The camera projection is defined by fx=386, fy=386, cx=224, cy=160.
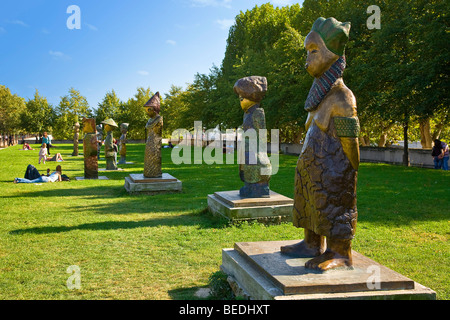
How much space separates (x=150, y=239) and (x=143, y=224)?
1220 mm

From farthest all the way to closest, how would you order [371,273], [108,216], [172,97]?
1. [172,97]
2. [108,216]
3. [371,273]

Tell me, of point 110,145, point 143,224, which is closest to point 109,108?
point 110,145

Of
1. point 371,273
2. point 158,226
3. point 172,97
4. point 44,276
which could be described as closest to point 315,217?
point 371,273

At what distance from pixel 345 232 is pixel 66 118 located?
223 feet

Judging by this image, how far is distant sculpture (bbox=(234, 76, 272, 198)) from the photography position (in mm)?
8430

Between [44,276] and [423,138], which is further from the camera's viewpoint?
[423,138]

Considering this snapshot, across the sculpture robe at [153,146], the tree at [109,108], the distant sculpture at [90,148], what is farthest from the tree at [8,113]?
the sculpture robe at [153,146]

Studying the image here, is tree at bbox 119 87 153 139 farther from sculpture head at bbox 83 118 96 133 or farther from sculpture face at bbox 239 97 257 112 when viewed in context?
sculpture face at bbox 239 97 257 112

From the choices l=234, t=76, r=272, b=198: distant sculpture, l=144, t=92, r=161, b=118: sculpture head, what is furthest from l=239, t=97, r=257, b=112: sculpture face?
l=144, t=92, r=161, b=118: sculpture head

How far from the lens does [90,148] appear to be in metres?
16.4

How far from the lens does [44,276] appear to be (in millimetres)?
5492

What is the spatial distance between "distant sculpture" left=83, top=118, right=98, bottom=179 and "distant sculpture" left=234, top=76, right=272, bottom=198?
9.74 m

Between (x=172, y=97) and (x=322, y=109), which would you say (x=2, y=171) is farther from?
(x=172, y=97)

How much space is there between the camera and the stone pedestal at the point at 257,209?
26.5ft
